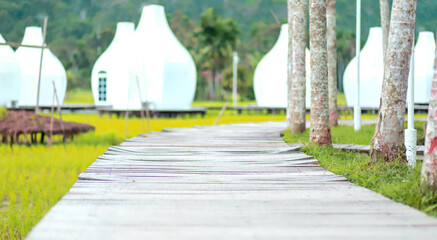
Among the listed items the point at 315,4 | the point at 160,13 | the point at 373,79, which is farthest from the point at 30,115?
the point at 373,79

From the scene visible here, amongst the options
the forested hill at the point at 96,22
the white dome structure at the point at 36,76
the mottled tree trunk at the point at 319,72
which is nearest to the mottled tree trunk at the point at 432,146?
the mottled tree trunk at the point at 319,72

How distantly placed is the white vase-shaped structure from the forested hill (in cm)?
2184

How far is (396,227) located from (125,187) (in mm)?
2298

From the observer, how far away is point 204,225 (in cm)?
368

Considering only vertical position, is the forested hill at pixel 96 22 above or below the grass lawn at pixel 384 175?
above

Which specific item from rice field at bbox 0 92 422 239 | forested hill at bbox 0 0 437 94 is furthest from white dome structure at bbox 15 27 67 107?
forested hill at bbox 0 0 437 94

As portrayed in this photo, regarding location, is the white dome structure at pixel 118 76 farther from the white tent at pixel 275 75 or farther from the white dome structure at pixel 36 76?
the white tent at pixel 275 75

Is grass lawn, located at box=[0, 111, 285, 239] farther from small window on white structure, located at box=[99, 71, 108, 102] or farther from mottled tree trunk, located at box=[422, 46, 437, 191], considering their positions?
small window on white structure, located at box=[99, 71, 108, 102]

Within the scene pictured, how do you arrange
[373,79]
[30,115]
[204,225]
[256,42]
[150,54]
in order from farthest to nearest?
[256,42] < [373,79] < [150,54] < [30,115] < [204,225]

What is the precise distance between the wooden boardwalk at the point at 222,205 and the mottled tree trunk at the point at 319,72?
1.36m

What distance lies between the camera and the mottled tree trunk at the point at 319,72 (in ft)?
26.8

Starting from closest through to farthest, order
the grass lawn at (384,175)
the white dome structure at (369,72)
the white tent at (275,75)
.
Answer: the grass lawn at (384,175)
the white dome structure at (369,72)
the white tent at (275,75)

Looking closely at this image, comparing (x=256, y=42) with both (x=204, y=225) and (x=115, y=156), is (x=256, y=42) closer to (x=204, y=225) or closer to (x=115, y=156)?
(x=115, y=156)

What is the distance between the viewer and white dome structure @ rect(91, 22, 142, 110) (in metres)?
24.2
